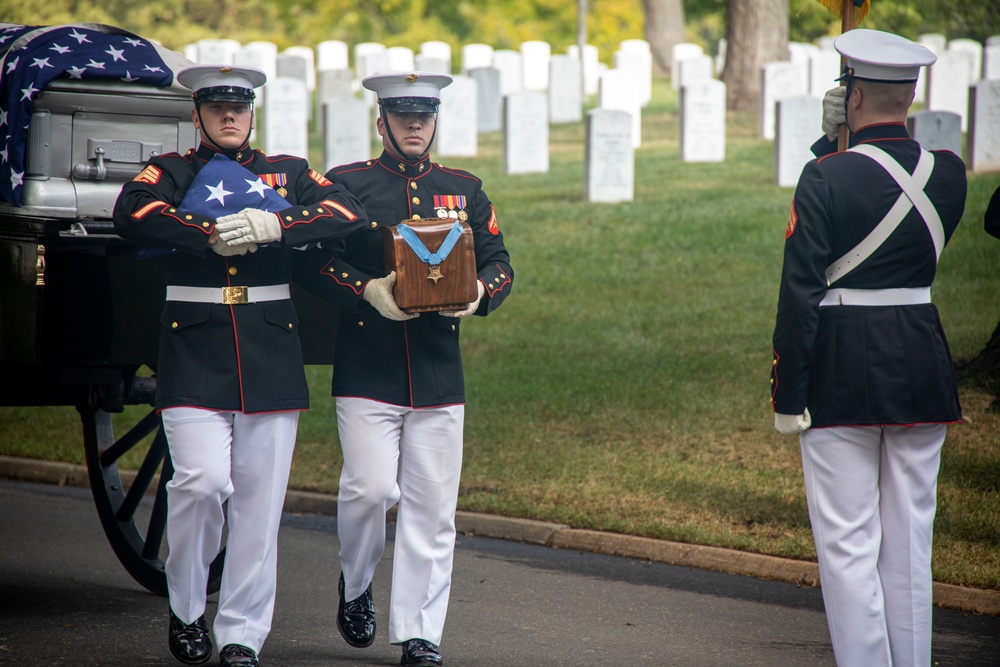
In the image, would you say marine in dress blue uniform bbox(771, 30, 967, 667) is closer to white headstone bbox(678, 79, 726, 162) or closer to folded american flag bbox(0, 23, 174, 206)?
folded american flag bbox(0, 23, 174, 206)

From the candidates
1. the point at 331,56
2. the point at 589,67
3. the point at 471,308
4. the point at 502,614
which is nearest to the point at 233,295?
the point at 471,308

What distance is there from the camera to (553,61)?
23.7 meters

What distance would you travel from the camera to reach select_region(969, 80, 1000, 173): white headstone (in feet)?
49.6

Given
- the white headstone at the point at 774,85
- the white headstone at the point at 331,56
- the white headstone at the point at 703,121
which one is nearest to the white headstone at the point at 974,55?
the white headstone at the point at 774,85

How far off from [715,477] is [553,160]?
11.4 metres

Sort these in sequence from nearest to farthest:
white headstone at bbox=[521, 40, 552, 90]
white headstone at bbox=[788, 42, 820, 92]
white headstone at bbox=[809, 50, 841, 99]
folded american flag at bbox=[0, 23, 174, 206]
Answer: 1. folded american flag at bbox=[0, 23, 174, 206]
2. white headstone at bbox=[809, 50, 841, 99]
3. white headstone at bbox=[788, 42, 820, 92]
4. white headstone at bbox=[521, 40, 552, 90]

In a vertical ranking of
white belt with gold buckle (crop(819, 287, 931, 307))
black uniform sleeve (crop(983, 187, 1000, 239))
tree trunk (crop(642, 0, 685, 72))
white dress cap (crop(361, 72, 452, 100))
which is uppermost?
tree trunk (crop(642, 0, 685, 72))

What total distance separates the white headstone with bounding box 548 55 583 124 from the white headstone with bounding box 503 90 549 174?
6746mm

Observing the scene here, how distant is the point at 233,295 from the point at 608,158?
1068 centimetres

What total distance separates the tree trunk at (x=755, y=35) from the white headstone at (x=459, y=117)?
245 inches

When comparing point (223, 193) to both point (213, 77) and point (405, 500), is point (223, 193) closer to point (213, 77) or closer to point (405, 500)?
point (213, 77)

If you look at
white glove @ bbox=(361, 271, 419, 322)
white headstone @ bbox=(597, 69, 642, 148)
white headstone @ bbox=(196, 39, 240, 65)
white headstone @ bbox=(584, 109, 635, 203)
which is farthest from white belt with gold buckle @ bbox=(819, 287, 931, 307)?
white headstone @ bbox=(196, 39, 240, 65)

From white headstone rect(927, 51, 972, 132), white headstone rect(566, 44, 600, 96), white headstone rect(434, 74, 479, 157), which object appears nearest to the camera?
white headstone rect(434, 74, 479, 157)

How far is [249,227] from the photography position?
445cm
